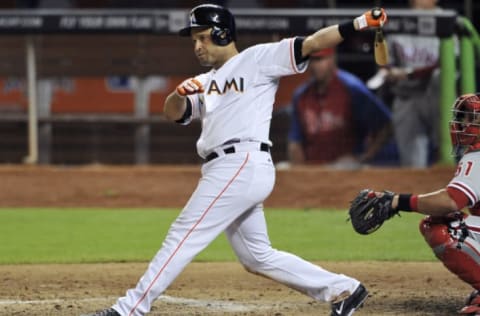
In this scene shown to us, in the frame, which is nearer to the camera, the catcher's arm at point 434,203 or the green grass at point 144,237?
the catcher's arm at point 434,203

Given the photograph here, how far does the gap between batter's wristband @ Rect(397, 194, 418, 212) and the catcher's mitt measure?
0.05 m

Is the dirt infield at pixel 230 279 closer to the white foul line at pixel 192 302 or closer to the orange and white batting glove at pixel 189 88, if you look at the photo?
A: the white foul line at pixel 192 302

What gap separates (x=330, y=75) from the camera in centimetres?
1072

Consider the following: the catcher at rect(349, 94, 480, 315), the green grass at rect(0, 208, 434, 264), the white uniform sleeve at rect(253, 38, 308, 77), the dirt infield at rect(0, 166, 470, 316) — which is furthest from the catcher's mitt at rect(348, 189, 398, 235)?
the green grass at rect(0, 208, 434, 264)

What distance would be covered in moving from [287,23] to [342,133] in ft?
4.26

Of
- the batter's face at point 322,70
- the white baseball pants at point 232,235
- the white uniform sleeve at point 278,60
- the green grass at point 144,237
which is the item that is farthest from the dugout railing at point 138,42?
the white baseball pants at point 232,235

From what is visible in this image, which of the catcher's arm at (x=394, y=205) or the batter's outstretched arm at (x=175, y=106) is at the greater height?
the batter's outstretched arm at (x=175, y=106)

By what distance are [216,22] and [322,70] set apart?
5821 millimetres

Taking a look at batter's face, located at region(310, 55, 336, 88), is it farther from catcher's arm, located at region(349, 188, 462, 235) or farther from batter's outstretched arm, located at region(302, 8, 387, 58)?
batter's outstretched arm, located at region(302, 8, 387, 58)

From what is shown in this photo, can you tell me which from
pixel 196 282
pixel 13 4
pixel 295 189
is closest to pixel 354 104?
pixel 295 189

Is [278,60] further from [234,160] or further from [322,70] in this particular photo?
[322,70]

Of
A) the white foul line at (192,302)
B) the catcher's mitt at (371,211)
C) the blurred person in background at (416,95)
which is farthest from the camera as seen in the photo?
the blurred person in background at (416,95)

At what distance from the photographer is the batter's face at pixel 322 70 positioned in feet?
35.1

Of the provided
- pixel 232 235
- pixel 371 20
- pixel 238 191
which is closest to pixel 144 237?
pixel 232 235
